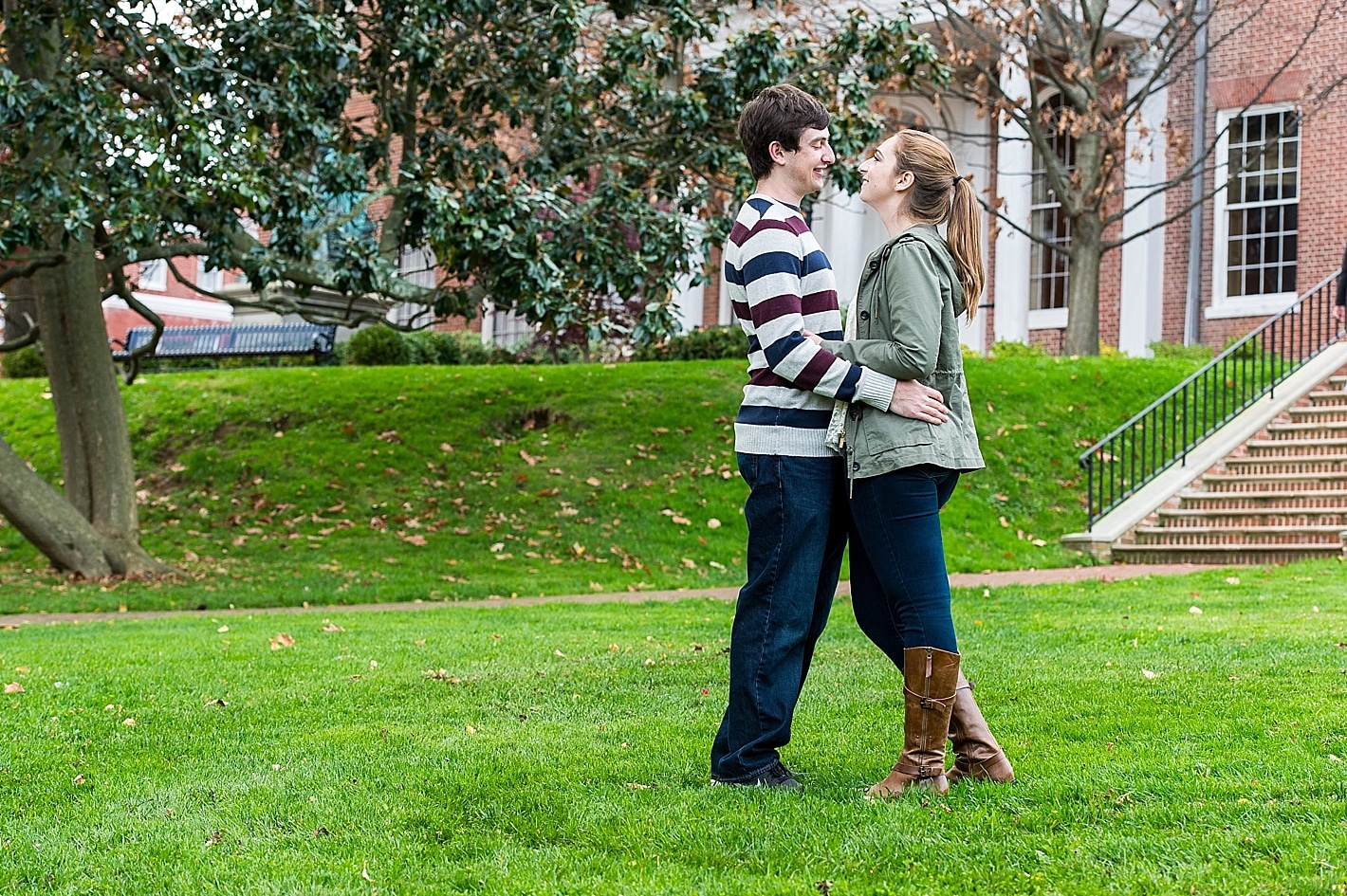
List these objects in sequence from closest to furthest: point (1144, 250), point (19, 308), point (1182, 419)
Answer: point (1182, 419), point (19, 308), point (1144, 250)

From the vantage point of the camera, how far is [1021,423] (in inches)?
608

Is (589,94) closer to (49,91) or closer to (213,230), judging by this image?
(213,230)

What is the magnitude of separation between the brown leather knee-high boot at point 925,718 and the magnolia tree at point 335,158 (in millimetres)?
7436

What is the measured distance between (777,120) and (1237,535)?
10.4 m

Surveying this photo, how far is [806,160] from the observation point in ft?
13.1

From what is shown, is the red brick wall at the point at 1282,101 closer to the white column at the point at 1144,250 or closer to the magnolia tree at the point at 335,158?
the white column at the point at 1144,250

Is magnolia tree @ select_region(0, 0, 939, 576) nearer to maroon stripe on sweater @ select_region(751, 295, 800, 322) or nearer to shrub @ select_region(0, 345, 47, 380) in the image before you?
maroon stripe on sweater @ select_region(751, 295, 800, 322)

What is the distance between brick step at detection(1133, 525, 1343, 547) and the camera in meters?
12.4

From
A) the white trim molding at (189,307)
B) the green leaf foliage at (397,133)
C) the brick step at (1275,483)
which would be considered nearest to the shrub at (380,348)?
the green leaf foliage at (397,133)

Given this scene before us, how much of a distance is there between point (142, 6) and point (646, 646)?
6889 millimetres

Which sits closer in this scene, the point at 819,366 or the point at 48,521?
the point at 819,366

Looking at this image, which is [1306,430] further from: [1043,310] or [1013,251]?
[1043,310]

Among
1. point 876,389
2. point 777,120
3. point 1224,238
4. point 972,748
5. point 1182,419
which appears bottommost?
point 972,748

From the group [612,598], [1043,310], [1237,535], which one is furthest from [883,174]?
[1043,310]
